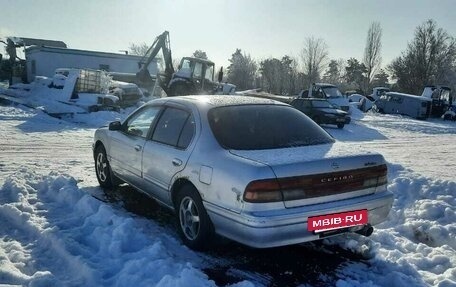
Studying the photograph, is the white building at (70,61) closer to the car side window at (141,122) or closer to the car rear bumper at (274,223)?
the car side window at (141,122)

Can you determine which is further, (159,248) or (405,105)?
(405,105)

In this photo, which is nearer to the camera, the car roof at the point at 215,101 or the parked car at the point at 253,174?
the parked car at the point at 253,174

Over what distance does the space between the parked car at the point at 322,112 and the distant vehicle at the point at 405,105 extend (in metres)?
13.1

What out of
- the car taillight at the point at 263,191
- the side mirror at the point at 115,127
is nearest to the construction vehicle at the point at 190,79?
the side mirror at the point at 115,127

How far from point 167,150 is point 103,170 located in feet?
7.16

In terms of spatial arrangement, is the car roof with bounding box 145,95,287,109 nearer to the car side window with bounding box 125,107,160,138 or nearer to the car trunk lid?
A: the car side window with bounding box 125,107,160,138

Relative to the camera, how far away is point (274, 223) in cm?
330

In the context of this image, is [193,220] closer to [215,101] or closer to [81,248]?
[81,248]

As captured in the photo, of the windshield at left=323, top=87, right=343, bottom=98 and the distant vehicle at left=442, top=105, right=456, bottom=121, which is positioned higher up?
the windshield at left=323, top=87, right=343, bottom=98

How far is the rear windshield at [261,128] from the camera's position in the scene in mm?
3982

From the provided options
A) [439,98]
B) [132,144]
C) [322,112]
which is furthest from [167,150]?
[439,98]

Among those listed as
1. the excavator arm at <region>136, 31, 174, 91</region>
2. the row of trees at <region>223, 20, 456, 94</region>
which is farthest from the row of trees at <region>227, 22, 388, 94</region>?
Answer: the excavator arm at <region>136, 31, 174, 91</region>

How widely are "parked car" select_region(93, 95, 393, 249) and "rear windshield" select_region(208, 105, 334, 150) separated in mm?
11

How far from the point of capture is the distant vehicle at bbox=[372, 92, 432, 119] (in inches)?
1134
